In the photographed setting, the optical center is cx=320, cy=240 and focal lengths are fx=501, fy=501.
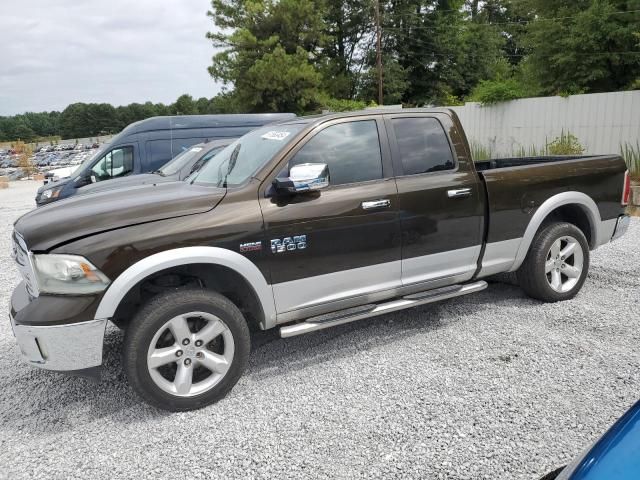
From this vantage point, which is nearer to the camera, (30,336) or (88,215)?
(30,336)

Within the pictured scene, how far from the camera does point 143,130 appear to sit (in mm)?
10703

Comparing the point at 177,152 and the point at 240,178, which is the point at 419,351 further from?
the point at 177,152

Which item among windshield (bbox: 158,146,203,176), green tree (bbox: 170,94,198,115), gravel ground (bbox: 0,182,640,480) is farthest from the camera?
green tree (bbox: 170,94,198,115)

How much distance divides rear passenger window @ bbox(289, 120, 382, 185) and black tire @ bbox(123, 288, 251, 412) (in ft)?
3.79

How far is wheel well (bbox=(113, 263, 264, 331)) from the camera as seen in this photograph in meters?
3.30

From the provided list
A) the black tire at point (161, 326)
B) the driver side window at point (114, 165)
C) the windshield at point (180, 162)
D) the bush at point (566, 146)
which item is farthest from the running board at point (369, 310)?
the bush at point (566, 146)

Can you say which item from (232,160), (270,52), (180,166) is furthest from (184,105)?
(232,160)

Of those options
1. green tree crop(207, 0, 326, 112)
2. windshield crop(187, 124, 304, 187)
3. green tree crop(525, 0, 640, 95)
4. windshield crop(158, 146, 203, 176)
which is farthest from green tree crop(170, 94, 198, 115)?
windshield crop(187, 124, 304, 187)

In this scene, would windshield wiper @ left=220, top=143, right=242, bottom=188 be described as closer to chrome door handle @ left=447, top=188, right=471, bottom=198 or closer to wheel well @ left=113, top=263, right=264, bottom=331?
wheel well @ left=113, top=263, right=264, bottom=331

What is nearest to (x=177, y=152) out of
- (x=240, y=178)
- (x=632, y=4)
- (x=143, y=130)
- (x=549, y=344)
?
(x=143, y=130)

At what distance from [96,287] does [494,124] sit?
1386 cm

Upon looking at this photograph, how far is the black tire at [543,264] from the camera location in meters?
4.63

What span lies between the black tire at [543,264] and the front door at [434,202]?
709mm

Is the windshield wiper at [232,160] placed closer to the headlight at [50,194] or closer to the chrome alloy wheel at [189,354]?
the chrome alloy wheel at [189,354]
